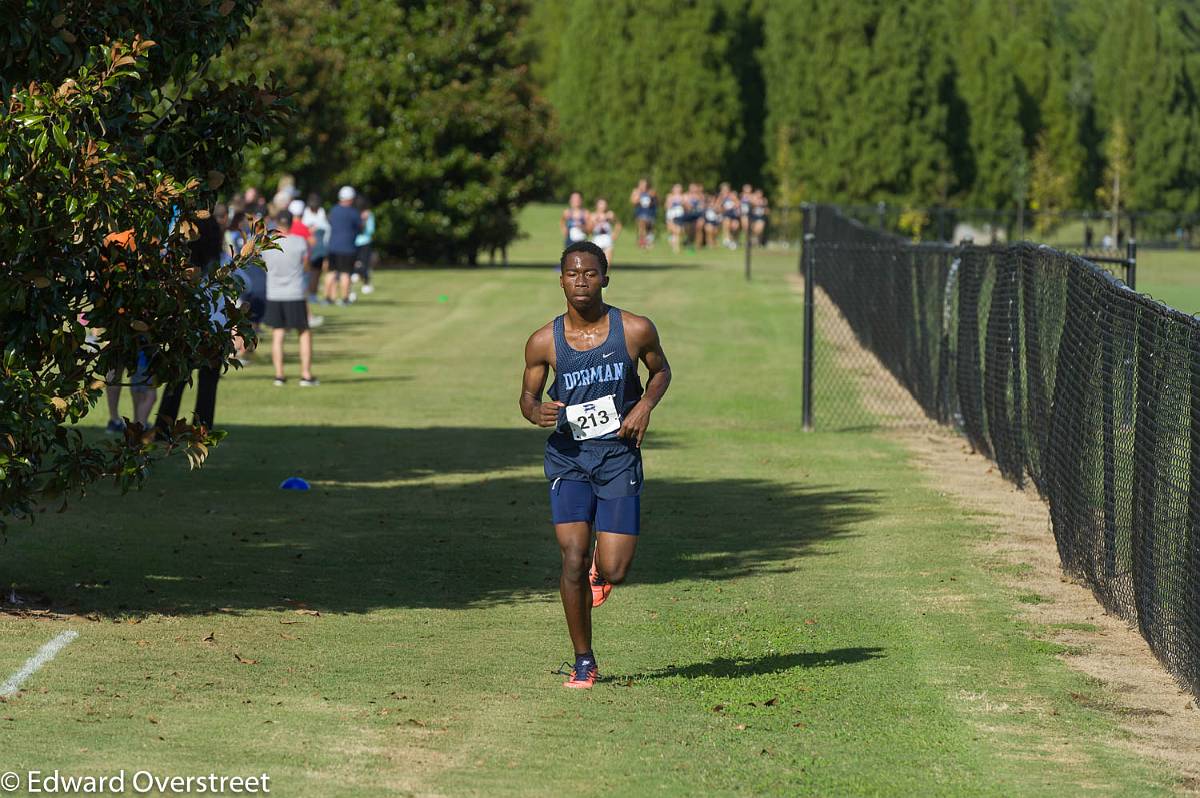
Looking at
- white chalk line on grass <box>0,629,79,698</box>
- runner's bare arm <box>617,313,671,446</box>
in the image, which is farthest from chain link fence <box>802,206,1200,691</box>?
white chalk line on grass <box>0,629,79,698</box>

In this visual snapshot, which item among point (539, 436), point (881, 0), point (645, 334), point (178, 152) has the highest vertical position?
point (881, 0)

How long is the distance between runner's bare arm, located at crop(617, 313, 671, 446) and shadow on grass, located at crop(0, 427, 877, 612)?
2.49m

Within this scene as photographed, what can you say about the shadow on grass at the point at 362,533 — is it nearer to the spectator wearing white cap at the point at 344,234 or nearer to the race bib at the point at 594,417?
the race bib at the point at 594,417

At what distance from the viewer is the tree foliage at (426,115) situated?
156 ft

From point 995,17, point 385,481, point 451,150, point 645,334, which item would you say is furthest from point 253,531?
point 995,17

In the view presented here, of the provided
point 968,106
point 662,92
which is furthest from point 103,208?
point 968,106

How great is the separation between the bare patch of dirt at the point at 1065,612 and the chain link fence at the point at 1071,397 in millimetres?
119

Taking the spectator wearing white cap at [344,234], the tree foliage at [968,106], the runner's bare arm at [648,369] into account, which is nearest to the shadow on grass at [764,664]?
the runner's bare arm at [648,369]

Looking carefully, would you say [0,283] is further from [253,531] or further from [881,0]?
[881,0]

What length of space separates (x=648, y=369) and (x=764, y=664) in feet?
5.39

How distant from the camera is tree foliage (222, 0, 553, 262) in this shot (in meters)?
47.5

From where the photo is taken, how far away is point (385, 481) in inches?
595

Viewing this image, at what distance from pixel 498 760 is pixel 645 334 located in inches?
77.9

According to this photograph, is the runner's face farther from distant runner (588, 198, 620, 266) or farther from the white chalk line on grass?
distant runner (588, 198, 620, 266)
